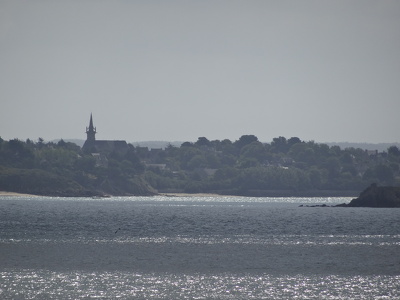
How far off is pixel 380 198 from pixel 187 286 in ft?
447

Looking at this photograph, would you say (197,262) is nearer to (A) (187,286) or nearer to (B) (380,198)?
(A) (187,286)

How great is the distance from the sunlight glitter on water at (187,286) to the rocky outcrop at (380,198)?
412ft

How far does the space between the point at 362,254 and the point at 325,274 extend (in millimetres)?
16296

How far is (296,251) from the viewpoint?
265 ft

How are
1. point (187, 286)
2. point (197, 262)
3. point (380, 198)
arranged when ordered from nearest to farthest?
point (187, 286) < point (197, 262) < point (380, 198)

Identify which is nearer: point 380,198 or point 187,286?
point 187,286

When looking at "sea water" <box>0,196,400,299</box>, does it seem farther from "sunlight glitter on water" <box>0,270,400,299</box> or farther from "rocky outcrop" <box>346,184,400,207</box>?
"rocky outcrop" <box>346,184,400,207</box>

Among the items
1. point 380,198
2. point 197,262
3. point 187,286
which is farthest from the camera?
point 380,198

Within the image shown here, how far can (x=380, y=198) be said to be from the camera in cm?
18600

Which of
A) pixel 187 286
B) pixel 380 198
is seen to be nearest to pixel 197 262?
pixel 187 286

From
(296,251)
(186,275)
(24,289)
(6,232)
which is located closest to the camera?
(24,289)

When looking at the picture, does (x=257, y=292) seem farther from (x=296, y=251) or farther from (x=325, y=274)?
(x=296, y=251)

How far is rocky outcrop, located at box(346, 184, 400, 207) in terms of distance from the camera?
183875 mm

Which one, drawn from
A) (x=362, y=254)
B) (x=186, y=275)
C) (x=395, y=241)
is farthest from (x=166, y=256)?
(x=395, y=241)
